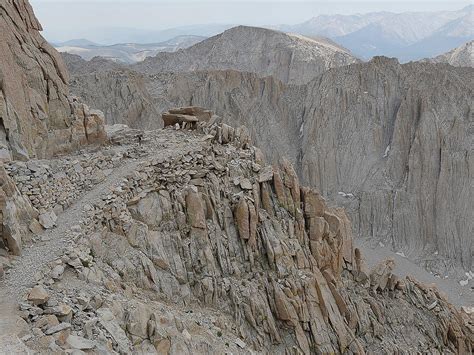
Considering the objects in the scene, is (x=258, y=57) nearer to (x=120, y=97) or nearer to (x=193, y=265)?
(x=120, y=97)

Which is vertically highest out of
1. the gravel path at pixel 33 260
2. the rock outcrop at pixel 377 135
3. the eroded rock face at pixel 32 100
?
the eroded rock face at pixel 32 100

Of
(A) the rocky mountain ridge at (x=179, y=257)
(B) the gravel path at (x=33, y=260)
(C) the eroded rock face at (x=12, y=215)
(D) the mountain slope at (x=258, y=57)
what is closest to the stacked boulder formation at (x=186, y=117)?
(A) the rocky mountain ridge at (x=179, y=257)

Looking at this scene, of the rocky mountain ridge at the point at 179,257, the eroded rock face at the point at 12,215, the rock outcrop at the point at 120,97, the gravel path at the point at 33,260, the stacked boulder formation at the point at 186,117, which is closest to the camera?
the gravel path at the point at 33,260

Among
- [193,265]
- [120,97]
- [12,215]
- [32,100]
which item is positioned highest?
[32,100]

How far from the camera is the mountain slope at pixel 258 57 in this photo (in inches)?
4272

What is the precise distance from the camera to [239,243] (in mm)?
19062

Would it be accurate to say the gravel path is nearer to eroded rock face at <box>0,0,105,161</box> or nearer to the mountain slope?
eroded rock face at <box>0,0,105,161</box>

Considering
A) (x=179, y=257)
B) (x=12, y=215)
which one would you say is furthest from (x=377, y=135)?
(x=12, y=215)

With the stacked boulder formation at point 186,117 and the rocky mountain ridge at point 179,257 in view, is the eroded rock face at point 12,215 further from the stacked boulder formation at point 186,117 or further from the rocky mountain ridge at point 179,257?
the stacked boulder formation at point 186,117

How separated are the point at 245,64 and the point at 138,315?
109m

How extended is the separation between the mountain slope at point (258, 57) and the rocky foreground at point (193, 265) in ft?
290

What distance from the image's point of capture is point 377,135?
65.6m

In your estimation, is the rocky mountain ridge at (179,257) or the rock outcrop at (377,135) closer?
the rocky mountain ridge at (179,257)

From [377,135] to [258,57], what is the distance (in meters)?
59.5
